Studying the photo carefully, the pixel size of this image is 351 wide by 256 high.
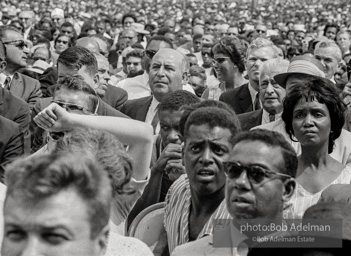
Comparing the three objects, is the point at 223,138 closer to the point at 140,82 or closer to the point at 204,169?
the point at 204,169

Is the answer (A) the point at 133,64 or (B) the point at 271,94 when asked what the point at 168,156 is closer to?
(B) the point at 271,94

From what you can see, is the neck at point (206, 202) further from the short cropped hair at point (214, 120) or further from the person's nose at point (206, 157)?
the short cropped hair at point (214, 120)

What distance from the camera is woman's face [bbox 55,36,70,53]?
1287 centimetres

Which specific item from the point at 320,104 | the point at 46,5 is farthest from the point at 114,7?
the point at 320,104

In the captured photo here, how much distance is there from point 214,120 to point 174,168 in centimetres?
81

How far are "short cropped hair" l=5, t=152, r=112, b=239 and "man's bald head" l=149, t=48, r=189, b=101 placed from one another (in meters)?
4.82

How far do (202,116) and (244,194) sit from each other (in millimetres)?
918

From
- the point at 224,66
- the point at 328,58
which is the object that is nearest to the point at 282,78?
the point at 224,66

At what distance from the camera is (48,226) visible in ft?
8.07

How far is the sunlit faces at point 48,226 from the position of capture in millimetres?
2461

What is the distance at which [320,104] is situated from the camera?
470 centimetres

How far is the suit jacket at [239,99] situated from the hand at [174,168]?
2.59 m

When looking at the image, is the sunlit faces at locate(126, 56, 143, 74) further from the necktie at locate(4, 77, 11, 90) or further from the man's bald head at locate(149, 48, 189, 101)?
the man's bald head at locate(149, 48, 189, 101)

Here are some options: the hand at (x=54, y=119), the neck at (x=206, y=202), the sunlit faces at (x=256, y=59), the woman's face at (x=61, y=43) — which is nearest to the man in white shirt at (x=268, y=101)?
the sunlit faces at (x=256, y=59)
